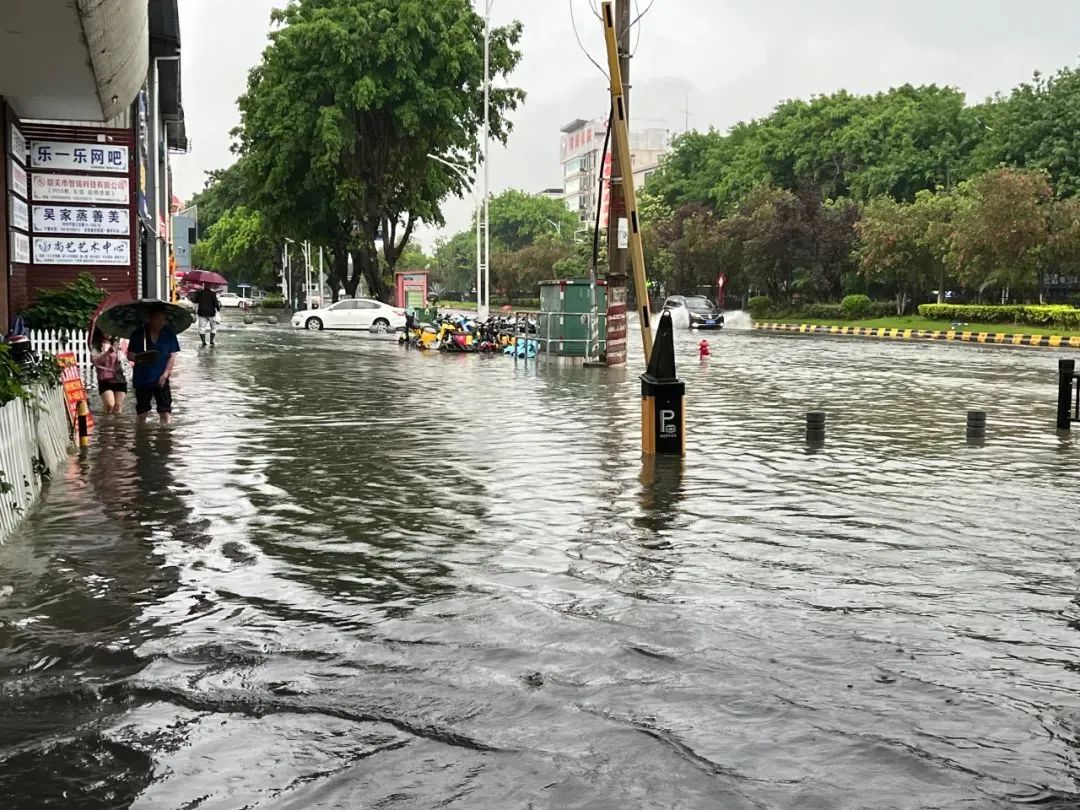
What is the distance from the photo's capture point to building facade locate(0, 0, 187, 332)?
49.3ft

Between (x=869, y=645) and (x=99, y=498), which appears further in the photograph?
(x=99, y=498)

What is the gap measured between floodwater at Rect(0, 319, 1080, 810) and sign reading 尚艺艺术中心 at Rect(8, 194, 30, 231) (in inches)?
330

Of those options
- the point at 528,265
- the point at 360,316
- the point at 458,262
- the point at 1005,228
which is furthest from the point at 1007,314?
the point at 458,262

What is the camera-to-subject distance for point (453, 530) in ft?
27.9

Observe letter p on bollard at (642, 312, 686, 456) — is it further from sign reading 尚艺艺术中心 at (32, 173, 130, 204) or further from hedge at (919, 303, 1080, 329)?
hedge at (919, 303, 1080, 329)

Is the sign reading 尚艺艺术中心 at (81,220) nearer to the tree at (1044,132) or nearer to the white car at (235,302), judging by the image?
the tree at (1044,132)

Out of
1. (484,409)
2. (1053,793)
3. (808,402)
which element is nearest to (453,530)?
(1053,793)

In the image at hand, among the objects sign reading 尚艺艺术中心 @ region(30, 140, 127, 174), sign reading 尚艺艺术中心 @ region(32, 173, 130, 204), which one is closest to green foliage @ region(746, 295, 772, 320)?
sign reading 尚艺艺术中心 @ region(32, 173, 130, 204)

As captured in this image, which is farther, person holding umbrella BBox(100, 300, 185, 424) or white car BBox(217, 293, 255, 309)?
white car BBox(217, 293, 255, 309)

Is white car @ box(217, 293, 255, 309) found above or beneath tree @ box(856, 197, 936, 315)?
beneath

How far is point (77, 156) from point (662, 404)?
1367 centimetres

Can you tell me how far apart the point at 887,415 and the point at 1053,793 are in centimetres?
1307

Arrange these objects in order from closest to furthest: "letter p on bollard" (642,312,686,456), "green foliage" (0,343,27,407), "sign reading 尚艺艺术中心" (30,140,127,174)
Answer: "green foliage" (0,343,27,407), "letter p on bollard" (642,312,686,456), "sign reading 尚艺艺术中心" (30,140,127,174)

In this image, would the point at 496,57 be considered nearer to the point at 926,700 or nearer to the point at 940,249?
the point at 940,249
